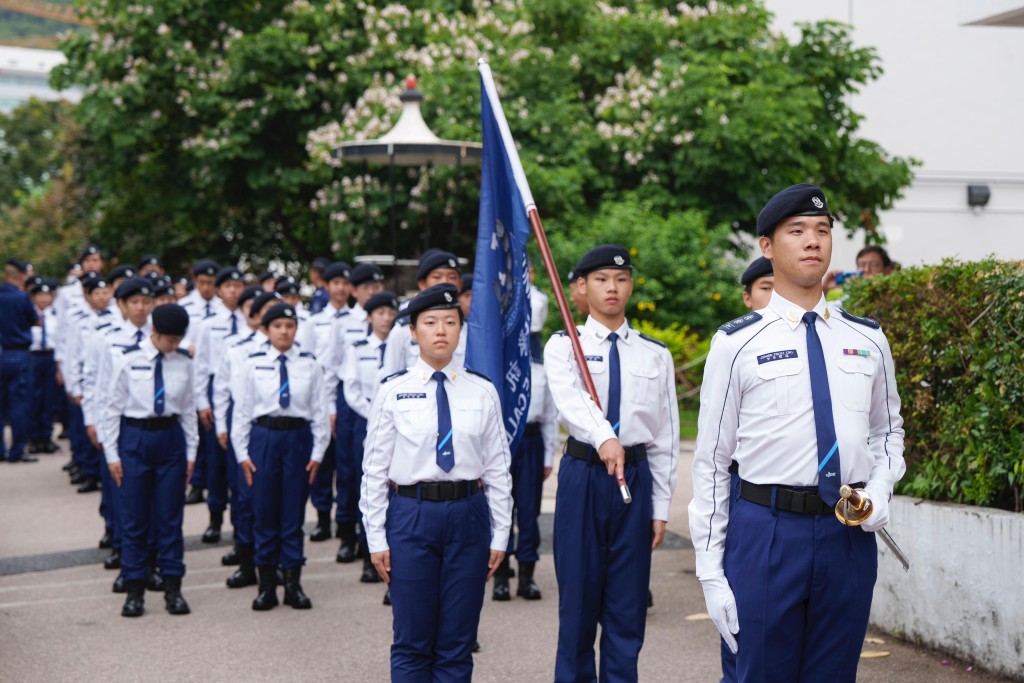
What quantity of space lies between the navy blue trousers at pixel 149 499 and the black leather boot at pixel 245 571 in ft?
2.48

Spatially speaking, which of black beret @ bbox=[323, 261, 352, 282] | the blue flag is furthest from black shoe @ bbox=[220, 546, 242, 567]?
the blue flag

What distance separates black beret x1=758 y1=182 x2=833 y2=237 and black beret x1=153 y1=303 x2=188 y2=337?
Result: 5.31 m

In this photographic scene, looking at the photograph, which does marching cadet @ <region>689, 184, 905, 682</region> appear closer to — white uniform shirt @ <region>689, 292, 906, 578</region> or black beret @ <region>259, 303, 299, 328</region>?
white uniform shirt @ <region>689, 292, 906, 578</region>

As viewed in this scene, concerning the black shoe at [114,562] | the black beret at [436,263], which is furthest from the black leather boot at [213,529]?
the black beret at [436,263]

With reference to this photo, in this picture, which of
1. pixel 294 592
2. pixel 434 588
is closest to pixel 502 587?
pixel 294 592

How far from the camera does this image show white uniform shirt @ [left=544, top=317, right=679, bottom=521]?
5973 millimetres

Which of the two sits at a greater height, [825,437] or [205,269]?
[205,269]

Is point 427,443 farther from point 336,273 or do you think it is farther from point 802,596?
point 336,273

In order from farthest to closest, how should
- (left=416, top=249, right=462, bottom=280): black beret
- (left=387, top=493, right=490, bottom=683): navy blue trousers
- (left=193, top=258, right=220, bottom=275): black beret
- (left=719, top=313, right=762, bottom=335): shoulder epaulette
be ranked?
(left=193, top=258, right=220, bottom=275): black beret → (left=416, top=249, right=462, bottom=280): black beret → (left=387, top=493, right=490, bottom=683): navy blue trousers → (left=719, top=313, right=762, bottom=335): shoulder epaulette

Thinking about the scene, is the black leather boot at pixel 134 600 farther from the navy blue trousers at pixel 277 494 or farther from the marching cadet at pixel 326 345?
the marching cadet at pixel 326 345

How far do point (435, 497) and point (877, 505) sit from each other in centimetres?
217

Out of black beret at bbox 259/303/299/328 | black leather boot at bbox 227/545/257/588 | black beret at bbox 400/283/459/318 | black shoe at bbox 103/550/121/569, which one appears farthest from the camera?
black shoe at bbox 103/550/121/569

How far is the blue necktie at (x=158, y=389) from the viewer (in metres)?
8.39

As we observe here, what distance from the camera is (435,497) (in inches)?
221
